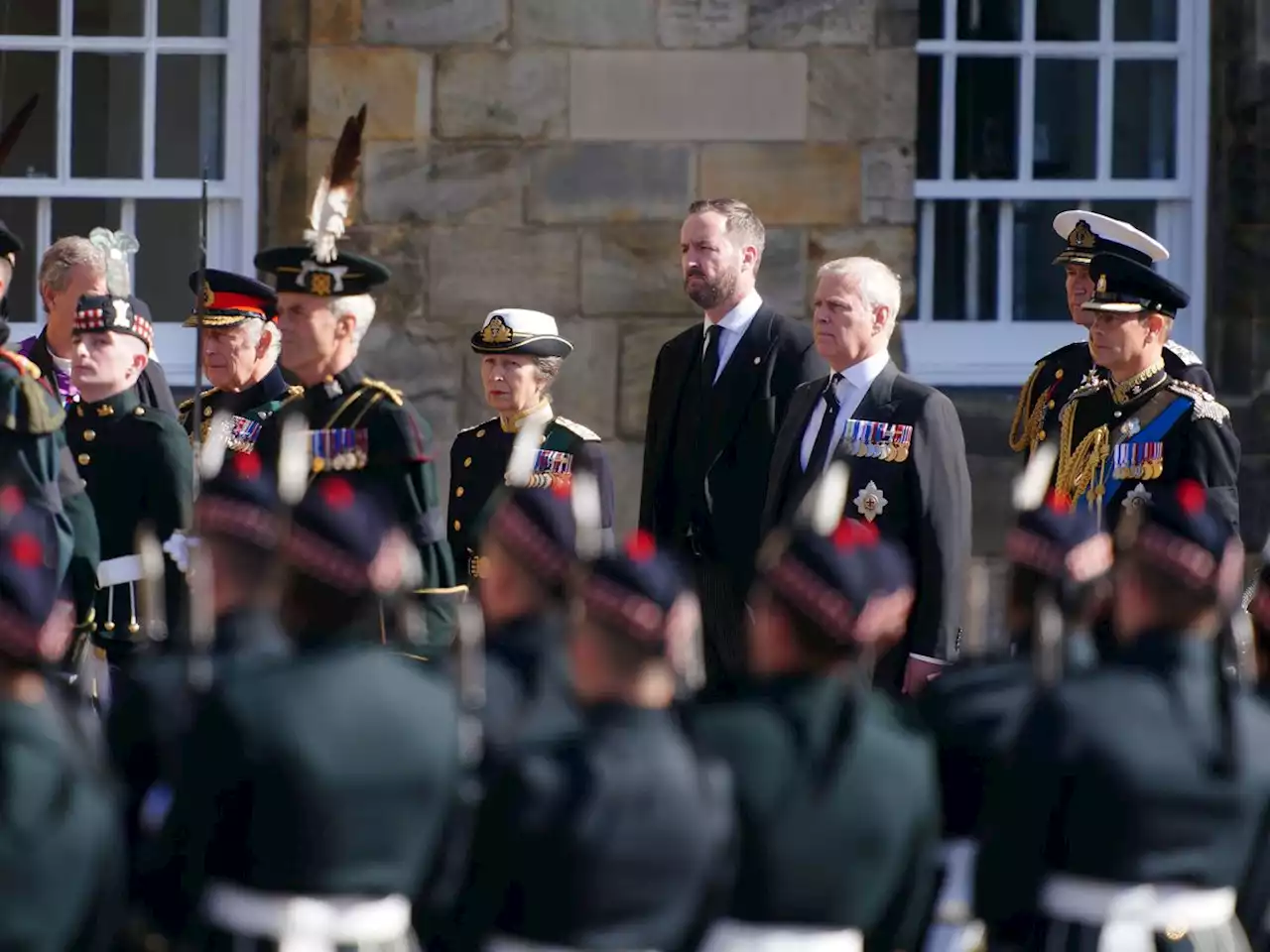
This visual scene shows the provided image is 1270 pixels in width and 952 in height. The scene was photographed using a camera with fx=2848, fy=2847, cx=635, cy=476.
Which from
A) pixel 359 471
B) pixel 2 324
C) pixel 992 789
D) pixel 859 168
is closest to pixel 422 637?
pixel 359 471

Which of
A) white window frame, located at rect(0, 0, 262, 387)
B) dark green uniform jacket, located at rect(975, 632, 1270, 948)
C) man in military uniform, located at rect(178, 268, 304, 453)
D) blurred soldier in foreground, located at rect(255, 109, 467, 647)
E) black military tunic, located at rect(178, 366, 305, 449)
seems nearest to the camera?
dark green uniform jacket, located at rect(975, 632, 1270, 948)

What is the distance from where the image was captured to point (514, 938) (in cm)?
456

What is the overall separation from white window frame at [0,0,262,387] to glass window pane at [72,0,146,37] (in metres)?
0.02

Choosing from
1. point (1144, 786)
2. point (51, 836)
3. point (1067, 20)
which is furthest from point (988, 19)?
point (51, 836)

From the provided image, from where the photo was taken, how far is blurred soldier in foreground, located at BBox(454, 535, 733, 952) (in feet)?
14.5

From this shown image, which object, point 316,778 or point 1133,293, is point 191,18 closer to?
point 1133,293

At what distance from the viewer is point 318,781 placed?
15.0 ft

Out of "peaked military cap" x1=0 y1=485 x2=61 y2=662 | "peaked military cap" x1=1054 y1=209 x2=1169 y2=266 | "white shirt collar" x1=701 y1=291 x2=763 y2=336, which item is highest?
"peaked military cap" x1=1054 y1=209 x2=1169 y2=266

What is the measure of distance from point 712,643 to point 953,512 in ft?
3.94

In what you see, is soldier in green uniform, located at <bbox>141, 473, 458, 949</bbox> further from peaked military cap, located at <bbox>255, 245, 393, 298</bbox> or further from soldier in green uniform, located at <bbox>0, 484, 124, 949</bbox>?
peaked military cap, located at <bbox>255, 245, 393, 298</bbox>

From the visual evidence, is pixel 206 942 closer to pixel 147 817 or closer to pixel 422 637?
pixel 147 817

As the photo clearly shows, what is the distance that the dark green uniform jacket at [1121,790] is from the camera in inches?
191

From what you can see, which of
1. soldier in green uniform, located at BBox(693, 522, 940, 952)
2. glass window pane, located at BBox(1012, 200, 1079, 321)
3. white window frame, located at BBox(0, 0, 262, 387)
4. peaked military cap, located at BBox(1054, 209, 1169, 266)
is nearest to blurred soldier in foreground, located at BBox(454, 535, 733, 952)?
soldier in green uniform, located at BBox(693, 522, 940, 952)

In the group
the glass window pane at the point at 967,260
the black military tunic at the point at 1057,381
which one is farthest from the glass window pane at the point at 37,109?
the black military tunic at the point at 1057,381
